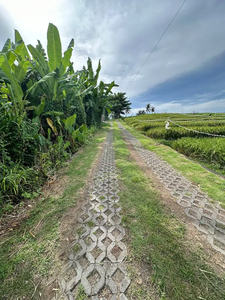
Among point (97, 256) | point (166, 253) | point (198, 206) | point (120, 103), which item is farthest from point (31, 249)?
point (120, 103)

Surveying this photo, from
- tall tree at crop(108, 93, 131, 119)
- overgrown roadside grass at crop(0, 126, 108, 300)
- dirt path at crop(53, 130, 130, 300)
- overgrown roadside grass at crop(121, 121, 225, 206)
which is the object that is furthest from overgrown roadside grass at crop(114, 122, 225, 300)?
tall tree at crop(108, 93, 131, 119)

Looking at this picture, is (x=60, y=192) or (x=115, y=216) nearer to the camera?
(x=115, y=216)

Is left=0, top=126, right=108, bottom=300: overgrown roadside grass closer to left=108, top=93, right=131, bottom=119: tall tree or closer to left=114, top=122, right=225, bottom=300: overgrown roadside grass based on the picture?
left=114, top=122, right=225, bottom=300: overgrown roadside grass

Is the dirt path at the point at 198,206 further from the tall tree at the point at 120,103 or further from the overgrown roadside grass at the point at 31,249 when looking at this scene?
the tall tree at the point at 120,103

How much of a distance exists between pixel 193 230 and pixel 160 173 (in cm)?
177

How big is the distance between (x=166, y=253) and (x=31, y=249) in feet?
5.06

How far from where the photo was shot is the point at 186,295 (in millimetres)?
1091

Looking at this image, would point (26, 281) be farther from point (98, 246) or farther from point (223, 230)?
point (223, 230)

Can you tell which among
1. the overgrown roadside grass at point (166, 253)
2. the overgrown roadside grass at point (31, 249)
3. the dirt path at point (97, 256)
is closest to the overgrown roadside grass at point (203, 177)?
the overgrown roadside grass at point (166, 253)

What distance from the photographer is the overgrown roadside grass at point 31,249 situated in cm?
116

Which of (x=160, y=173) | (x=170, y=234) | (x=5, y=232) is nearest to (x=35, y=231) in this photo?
(x=5, y=232)

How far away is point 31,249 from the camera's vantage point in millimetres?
1476

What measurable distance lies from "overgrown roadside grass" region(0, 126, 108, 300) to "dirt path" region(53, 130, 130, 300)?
244 millimetres

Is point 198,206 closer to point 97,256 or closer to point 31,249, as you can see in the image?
point 97,256
